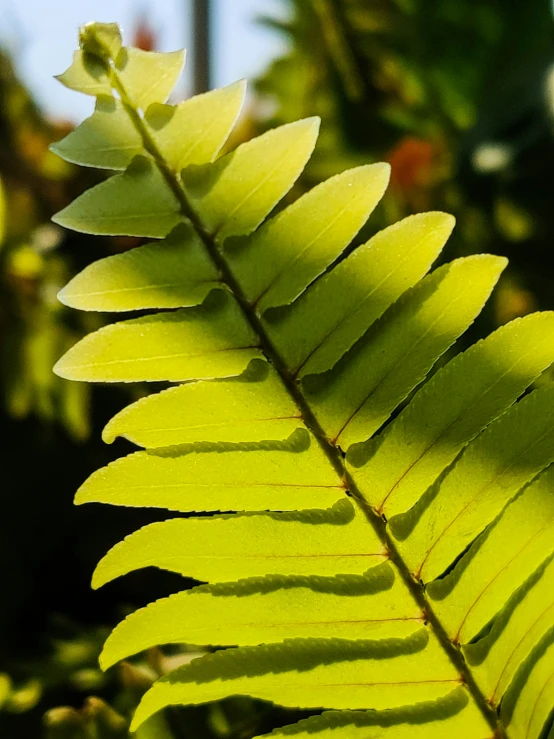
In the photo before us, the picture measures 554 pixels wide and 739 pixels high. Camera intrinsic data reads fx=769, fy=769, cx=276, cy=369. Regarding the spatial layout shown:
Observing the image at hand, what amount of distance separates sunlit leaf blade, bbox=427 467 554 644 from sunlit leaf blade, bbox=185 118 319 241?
20 centimetres

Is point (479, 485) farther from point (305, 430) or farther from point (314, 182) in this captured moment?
point (314, 182)

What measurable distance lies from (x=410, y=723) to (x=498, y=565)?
0.32 ft

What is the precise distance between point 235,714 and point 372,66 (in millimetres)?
1037

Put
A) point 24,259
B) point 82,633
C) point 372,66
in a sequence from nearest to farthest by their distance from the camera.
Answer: point 82,633 < point 24,259 < point 372,66

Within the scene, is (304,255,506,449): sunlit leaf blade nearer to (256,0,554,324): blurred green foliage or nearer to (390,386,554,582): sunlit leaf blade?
(390,386,554,582): sunlit leaf blade

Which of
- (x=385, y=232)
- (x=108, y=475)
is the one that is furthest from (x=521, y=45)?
(x=108, y=475)

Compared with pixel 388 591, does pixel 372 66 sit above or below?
above

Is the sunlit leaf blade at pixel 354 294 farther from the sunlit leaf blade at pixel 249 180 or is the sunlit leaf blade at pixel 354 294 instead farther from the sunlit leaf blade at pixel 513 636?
the sunlit leaf blade at pixel 513 636

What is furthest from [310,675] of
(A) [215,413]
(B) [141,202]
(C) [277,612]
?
(B) [141,202]

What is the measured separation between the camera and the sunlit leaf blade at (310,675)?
0.40 metres

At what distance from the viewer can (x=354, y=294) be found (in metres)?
0.39

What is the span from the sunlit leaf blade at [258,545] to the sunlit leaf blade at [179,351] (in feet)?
0.25

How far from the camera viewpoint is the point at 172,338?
0.38m

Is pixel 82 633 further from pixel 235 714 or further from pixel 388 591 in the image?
pixel 388 591
